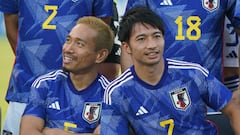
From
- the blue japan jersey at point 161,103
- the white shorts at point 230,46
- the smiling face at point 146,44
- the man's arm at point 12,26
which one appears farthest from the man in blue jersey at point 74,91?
the white shorts at point 230,46

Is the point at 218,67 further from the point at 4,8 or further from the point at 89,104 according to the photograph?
the point at 4,8

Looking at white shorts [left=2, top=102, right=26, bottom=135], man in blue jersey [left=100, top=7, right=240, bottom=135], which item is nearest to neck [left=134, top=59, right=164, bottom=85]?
man in blue jersey [left=100, top=7, right=240, bottom=135]

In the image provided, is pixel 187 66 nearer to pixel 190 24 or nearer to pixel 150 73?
pixel 150 73

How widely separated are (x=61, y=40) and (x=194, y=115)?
1044 millimetres

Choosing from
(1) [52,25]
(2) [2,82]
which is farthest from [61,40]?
(2) [2,82]

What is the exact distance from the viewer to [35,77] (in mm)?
4969

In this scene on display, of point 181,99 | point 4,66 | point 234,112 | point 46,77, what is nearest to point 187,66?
point 181,99

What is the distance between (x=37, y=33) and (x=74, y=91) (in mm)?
546

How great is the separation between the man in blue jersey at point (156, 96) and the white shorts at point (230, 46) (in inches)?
34.3

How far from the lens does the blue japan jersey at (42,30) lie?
4918 millimetres

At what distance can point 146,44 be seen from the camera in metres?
4.20

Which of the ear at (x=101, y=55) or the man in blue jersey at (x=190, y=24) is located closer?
the ear at (x=101, y=55)

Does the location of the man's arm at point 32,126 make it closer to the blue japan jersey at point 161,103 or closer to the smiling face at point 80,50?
the smiling face at point 80,50

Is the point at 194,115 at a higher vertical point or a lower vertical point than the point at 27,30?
lower
